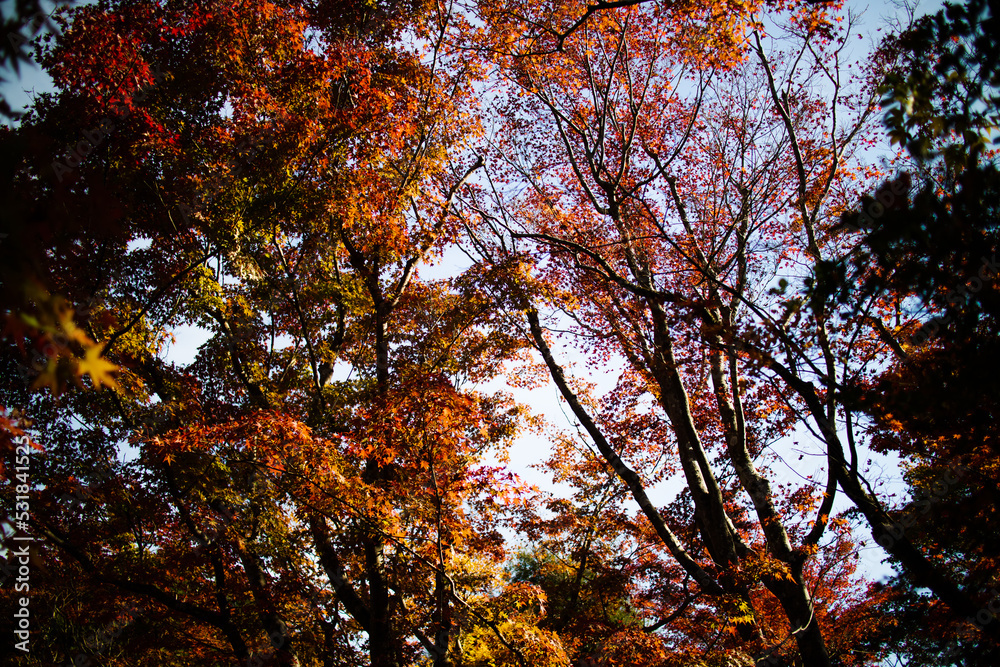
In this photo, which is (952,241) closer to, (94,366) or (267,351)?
(94,366)

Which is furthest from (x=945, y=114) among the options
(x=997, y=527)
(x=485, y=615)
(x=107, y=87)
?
(x=107, y=87)

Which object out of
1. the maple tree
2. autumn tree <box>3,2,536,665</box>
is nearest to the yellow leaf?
the maple tree

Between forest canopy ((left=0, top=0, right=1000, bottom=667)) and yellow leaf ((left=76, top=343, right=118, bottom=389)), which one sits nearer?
yellow leaf ((left=76, top=343, right=118, bottom=389))

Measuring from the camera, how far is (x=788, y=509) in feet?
27.3

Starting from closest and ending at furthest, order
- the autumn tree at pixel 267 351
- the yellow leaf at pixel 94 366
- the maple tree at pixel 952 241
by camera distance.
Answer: the yellow leaf at pixel 94 366 < the maple tree at pixel 952 241 < the autumn tree at pixel 267 351

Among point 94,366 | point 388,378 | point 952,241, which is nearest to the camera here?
point 94,366

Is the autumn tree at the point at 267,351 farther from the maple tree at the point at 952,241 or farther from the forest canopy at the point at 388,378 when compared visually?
the maple tree at the point at 952,241

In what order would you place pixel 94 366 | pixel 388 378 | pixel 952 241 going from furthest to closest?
pixel 388 378
pixel 952 241
pixel 94 366

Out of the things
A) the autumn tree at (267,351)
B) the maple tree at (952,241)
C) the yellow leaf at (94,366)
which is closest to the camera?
the yellow leaf at (94,366)

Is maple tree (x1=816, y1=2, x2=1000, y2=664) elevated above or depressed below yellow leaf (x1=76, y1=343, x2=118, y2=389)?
above

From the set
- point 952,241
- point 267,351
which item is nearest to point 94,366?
point 952,241

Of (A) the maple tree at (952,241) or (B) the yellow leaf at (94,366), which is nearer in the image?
(B) the yellow leaf at (94,366)

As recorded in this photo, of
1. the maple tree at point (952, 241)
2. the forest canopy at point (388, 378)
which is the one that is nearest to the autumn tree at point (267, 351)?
the forest canopy at point (388, 378)

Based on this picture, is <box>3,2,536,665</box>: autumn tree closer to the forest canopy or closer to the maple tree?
the forest canopy
